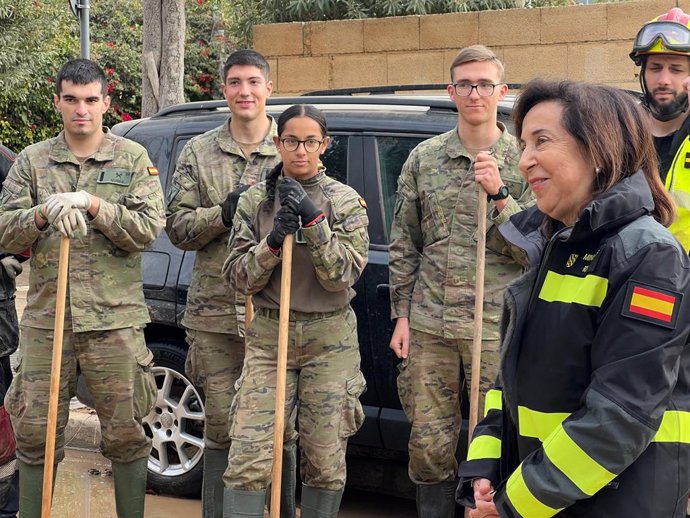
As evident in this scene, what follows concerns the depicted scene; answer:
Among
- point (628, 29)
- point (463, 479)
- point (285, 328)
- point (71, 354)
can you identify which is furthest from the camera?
point (628, 29)

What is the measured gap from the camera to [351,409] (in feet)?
14.7

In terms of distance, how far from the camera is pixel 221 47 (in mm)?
19188

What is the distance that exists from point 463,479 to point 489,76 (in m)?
2.30

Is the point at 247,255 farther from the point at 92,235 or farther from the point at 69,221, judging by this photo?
the point at 92,235

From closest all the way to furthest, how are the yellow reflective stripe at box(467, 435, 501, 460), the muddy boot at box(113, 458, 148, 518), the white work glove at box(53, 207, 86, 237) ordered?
the yellow reflective stripe at box(467, 435, 501, 460) → the white work glove at box(53, 207, 86, 237) → the muddy boot at box(113, 458, 148, 518)

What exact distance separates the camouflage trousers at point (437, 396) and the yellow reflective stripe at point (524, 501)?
2.16 metres

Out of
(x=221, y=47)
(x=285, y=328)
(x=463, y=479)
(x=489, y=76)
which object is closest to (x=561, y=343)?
(x=463, y=479)

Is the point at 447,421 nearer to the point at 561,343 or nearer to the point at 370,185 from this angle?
the point at 370,185

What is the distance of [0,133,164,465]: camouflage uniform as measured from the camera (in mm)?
4777

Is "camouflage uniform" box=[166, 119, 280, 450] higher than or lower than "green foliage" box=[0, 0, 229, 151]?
lower

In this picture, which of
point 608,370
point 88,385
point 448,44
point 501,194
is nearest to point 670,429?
point 608,370

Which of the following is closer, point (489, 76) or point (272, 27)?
point (489, 76)

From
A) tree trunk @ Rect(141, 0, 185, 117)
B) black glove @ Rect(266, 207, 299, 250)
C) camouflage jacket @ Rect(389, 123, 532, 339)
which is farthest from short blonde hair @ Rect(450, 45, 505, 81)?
tree trunk @ Rect(141, 0, 185, 117)

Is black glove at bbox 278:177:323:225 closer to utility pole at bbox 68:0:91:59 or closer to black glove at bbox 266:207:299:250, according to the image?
black glove at bbox 266:207:299:250
